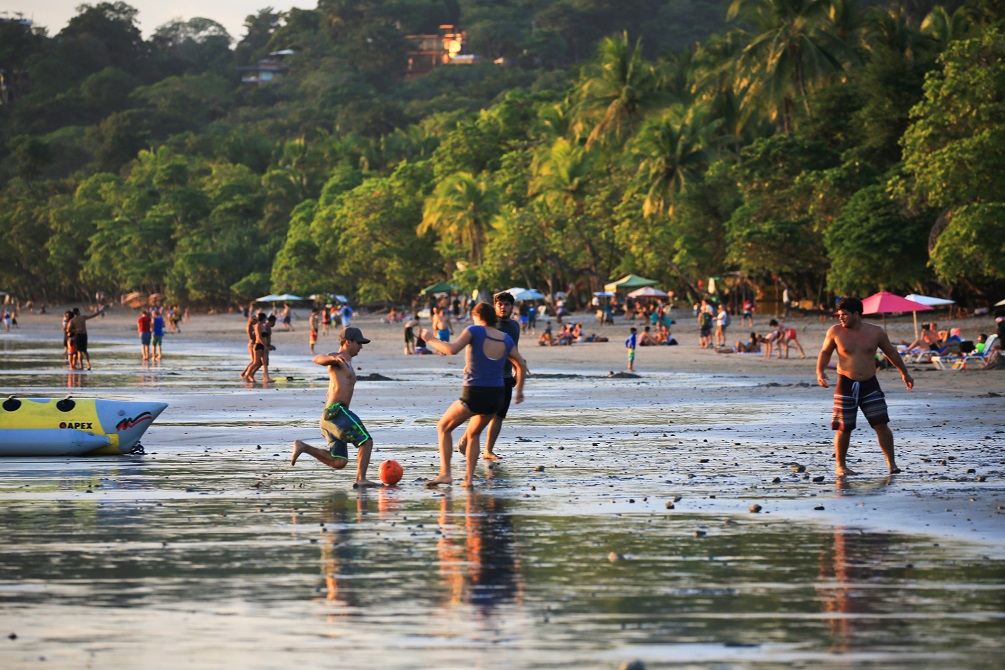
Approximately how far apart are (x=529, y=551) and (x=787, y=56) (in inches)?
2158

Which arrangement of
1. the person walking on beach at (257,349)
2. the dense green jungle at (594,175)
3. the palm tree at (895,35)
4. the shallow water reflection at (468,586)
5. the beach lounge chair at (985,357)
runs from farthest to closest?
the palm tree at (895,35) < the dense green jungle at (594,175) < the person walking on beach at (257,349) < the beach lounge chair at (985,357) < the shallow water reflection at (468,586)

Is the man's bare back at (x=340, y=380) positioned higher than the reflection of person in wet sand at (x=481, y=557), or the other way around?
the man's bare back at (x=340, y=380)

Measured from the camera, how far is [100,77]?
188m

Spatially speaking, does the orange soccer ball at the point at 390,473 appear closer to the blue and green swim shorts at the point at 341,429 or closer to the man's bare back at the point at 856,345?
the blue and green swim shorts at the point at 341,429

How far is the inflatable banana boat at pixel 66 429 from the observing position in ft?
51.2

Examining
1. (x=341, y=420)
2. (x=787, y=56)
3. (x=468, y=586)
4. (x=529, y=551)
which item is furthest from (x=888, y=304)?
(x=787, y=56)

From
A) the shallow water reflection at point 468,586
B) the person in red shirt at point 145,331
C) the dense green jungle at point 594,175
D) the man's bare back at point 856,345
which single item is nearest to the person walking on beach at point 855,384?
the man's bare back at point 856,345

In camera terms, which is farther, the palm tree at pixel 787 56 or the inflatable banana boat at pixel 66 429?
the palm tree at pixel 787 56

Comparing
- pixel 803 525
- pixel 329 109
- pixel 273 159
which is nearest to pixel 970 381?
pixel 803 525

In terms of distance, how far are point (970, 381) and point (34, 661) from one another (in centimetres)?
2249

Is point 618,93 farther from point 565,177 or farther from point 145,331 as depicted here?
point 145,331

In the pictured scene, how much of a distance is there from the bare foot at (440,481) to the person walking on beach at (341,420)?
48cm

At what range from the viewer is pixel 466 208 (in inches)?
3100

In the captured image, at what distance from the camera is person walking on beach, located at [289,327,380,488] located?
13008 mm
